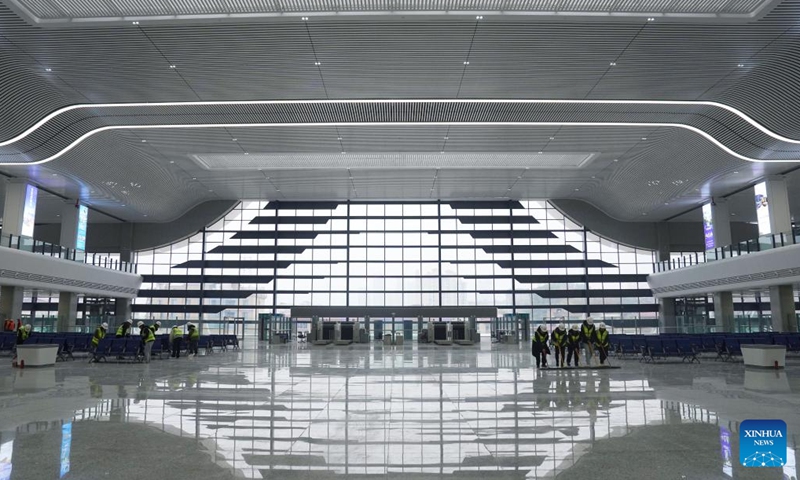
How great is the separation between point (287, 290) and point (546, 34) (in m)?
29.3

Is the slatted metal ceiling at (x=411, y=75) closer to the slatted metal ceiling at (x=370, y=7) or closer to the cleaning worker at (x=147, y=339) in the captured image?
the slatted metal ceiling at (x=370, y=7)

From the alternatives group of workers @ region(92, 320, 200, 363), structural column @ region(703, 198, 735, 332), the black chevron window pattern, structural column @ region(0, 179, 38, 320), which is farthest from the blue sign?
the black chevron window pattern

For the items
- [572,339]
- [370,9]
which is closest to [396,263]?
[572,339]

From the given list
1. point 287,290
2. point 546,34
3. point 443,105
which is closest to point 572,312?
point 287,290

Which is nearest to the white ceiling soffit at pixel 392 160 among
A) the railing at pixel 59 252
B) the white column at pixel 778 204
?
the railing at pixel 59 252

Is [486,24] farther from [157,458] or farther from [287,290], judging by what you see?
[287,290]

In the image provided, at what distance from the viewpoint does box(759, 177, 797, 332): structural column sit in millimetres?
25359

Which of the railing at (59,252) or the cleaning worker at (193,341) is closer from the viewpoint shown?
the cleaning worker at (193,341)

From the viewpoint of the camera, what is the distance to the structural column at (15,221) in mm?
25906

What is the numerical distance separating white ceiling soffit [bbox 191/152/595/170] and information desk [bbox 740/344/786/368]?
15.3 meters

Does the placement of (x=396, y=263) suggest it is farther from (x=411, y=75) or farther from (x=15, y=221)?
(x=411, y=75)

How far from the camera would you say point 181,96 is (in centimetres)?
1880

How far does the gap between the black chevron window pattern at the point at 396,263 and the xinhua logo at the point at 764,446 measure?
1343 inches

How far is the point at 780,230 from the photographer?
84.7 feet
